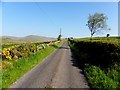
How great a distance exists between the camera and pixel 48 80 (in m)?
14.1

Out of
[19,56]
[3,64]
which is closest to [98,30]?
[19,56]

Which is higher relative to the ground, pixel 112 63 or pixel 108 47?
pixel 108 47

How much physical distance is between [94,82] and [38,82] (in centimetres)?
332

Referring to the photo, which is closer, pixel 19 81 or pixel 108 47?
pixel 19 81

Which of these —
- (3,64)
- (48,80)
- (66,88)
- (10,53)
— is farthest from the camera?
(10,53)

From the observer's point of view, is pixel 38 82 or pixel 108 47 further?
pixel 108 47

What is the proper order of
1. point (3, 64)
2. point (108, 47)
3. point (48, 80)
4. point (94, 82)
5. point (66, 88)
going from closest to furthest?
point (66, 88)
point (94, 82)
point (48, 80)
point (3, 64)
point (108, 47)

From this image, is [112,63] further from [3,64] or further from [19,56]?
[19,56]

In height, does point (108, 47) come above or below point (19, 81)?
above

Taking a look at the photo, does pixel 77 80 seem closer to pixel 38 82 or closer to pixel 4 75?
pixel 38 82

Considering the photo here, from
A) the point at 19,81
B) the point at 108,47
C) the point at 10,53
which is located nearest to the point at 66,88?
the point at 19,81

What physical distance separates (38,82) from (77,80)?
2.61 metres

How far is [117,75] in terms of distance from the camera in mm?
14609

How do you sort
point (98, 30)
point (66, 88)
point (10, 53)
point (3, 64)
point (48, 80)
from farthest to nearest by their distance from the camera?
point (98, 30) → point (10, 53) → point (3, 64) → point (48, 80) → point (66, 88)
